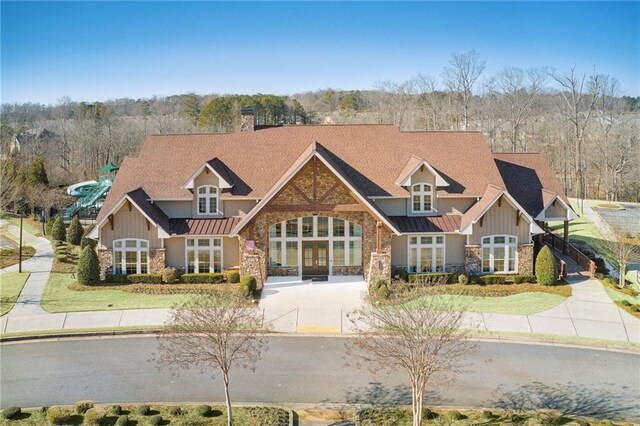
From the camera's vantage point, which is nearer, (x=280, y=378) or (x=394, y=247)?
(x=280, y=378)

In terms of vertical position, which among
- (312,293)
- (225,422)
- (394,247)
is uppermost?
(394,247)

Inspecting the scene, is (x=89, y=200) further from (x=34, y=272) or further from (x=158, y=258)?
(x=158, y=258)

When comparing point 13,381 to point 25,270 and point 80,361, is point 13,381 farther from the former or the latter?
point 25,270

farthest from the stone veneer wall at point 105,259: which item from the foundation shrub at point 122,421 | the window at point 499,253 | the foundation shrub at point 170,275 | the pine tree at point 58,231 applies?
the window at point 499,253

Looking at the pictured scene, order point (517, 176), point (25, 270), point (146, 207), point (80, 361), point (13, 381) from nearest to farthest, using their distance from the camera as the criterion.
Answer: point (13, 381) < point (80, 361) < point (146, 207) < point (25, 270) < point (517, 176)

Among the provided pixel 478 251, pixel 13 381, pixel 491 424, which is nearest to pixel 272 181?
pixel 478 251

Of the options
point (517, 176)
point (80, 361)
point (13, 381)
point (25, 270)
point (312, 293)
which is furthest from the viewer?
point (517, 176)

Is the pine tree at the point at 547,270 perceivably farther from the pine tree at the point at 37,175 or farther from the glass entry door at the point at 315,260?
the pine tree at the point at 37,175

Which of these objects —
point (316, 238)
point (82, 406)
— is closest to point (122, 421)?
point (82, 406)

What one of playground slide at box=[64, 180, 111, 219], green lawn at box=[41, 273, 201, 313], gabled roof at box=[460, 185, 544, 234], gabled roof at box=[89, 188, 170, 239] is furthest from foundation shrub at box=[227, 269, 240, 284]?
playground slide at box=[64, 180, 111, 219]
